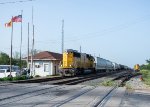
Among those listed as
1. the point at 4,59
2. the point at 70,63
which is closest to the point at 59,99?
the point at 70,63

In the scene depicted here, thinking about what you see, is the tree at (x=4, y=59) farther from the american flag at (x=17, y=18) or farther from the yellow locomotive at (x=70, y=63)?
the american flag at (x=17, y=18)

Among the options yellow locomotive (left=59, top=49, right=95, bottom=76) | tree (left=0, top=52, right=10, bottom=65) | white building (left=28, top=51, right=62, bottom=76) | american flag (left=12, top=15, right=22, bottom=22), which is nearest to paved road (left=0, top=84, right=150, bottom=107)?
american flag (left=12, top=15, right=22, bottom=22)

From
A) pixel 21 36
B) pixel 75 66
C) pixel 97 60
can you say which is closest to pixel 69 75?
pixel 75 66

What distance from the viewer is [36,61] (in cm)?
6272

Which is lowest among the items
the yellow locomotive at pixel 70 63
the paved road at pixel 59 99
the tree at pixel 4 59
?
the paved road at pixel 59 99

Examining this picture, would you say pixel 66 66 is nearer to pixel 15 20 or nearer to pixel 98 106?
pixel 15 20

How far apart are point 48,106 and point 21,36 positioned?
41890mm

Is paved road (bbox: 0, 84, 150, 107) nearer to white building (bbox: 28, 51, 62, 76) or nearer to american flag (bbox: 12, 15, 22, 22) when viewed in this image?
american flag (bbox: 12, 15, 22, 22)

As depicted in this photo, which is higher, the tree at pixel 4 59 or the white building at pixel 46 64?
the tree at pixel 4 59

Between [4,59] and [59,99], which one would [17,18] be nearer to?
[59,99]

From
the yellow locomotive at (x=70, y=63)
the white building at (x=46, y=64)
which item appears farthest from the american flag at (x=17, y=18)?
the white building at (x=46, y=64)

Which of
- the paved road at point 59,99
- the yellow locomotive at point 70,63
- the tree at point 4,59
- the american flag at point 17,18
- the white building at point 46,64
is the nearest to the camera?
the paved road at point 59,99

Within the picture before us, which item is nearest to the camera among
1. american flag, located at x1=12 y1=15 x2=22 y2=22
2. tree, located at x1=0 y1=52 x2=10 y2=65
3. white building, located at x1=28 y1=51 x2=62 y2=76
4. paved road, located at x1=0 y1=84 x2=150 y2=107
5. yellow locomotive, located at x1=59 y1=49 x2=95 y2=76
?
paved road, located at x1=0 y1=84 x2=150 y2=107

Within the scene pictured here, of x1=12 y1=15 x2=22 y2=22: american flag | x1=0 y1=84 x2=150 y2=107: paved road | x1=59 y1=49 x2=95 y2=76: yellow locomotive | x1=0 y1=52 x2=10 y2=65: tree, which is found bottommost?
x1=0 y1=84 x2=150 y2=107: paved road
